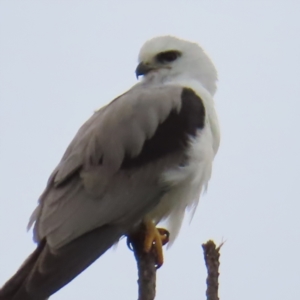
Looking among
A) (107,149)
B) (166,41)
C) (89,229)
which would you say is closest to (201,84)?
(166,41)

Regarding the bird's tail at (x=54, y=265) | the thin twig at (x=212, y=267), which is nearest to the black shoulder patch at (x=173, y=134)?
the bird's tail at (x=54, y=265)

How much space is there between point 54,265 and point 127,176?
0.76 meters

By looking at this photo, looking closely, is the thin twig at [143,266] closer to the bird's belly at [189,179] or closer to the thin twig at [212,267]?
the bird's belly at [189,179]

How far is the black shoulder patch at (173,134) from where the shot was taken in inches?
175

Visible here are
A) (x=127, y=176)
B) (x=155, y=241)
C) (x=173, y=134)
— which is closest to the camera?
(x=155, y=241)

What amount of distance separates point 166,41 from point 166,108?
3.73 ft

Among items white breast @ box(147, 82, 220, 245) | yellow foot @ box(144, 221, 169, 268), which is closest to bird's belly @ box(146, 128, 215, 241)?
white breast @ box(147, 82, 220, 245)

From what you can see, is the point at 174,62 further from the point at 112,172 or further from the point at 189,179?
the point at 112,172

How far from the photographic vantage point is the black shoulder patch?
4441 millimetres

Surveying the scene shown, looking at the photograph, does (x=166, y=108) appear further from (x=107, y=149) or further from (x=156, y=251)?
(x=156, y=251)

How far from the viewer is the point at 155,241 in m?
4.29

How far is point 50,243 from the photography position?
3990 millimetres

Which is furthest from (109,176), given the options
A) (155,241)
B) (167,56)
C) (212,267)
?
(167,56)

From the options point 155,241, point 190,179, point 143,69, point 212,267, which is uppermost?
point 143,69
